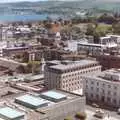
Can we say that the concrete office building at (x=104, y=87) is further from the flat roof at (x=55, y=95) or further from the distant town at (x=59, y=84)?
the flat roof at (x=55, y=95)

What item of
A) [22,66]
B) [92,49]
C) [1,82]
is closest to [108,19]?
[92,49]

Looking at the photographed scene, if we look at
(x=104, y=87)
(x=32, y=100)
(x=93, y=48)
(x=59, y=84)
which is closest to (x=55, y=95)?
(x=32, y=100)

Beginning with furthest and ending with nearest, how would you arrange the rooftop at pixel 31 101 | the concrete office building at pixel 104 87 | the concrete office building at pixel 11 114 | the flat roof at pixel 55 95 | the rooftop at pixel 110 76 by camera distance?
1. the rooftop at pixel 110 76
2. the concrete office building at pixel 104 87
3. the flat roof at pixel 55 95
4. the rooftop at pixel 31 101
5. the concrete office building at pixel 11 114

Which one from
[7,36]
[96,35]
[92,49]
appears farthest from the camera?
[7,36]

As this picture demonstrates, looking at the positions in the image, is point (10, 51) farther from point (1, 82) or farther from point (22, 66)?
point (1, 82)

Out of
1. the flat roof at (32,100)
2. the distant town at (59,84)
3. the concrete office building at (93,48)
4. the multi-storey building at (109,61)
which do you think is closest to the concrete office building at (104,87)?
the distant town at (59,84)
